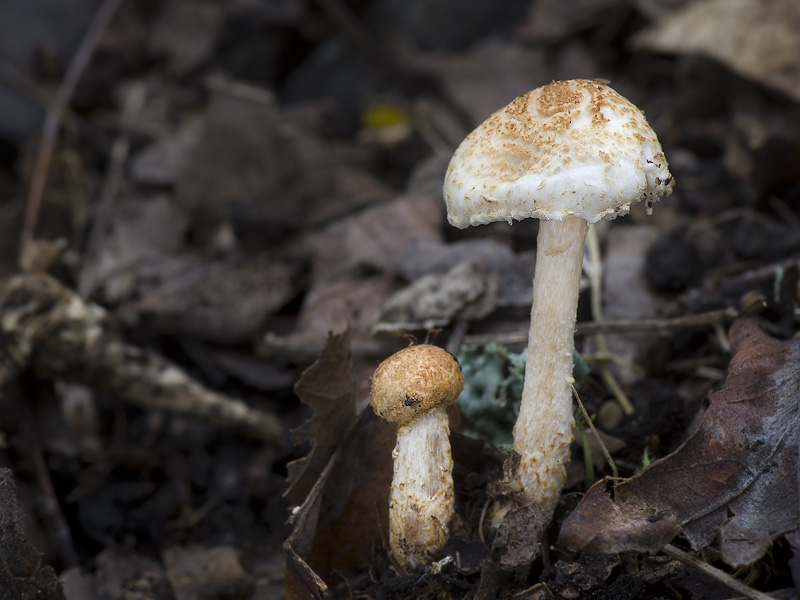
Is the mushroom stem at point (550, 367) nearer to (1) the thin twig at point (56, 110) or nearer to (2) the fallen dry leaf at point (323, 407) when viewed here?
(2) the fallen dry leaf at point (323, 407)

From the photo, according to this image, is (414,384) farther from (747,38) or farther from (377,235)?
(747,38)

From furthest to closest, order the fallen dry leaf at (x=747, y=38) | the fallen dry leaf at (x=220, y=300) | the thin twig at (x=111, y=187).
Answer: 1. the thin twig at (x=111, y=187)
2. the fallen dry leaf at (x=747, y=38)
3. the fallen dry leaf at (x=220, y=300)

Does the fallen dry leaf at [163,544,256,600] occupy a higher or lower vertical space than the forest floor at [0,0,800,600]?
lower

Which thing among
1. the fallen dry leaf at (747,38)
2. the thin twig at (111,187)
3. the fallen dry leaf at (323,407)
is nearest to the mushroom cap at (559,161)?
the fallen dry leaf at (323,407)

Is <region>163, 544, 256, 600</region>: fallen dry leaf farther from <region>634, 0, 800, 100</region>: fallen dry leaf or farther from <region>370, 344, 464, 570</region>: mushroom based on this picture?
<region>634, 0, 800, 100</region>: fallen dry leaf

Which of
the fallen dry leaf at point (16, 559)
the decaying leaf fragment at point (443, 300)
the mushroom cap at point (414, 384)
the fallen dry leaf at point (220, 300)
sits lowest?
the fallen dry leaf at point (16, 559)

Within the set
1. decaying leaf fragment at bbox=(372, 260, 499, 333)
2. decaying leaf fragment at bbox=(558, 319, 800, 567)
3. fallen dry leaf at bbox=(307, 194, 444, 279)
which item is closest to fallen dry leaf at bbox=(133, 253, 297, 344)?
fallen dry leaf at bbox=(307, 194, 444, 279)

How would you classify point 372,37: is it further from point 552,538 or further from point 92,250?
point 552,538

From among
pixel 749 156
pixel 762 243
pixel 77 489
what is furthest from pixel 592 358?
pixel 77 489
